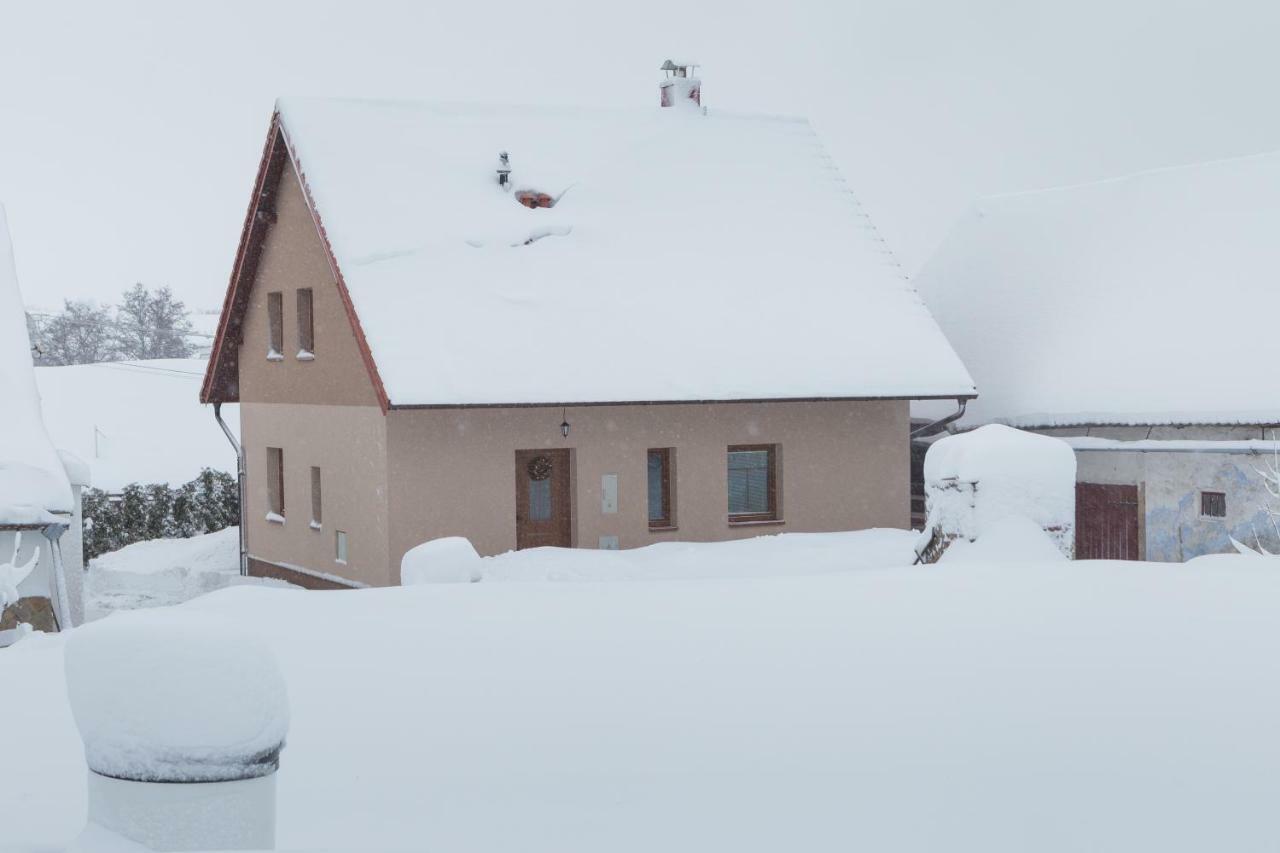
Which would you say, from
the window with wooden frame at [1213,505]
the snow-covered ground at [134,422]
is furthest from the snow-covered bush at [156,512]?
the window with wooden frame at [1213,505]

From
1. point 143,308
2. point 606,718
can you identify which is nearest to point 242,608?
point 606,718

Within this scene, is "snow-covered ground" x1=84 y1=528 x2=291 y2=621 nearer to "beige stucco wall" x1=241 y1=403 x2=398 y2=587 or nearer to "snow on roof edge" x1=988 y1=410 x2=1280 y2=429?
"beige stucco wall" x1=241 y1=403 x2=398 y2=587

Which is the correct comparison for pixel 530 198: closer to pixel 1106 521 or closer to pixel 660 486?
pixel 660 486

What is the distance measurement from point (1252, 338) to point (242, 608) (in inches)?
549

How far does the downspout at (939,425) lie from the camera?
2038 centimetres

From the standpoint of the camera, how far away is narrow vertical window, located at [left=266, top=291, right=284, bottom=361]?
21484 mm

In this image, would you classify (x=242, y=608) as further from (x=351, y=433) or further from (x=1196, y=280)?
(x=1196, y=280)

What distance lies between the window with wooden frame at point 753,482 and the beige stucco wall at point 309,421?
4.82 meters

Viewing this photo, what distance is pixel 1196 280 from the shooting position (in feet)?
66.8

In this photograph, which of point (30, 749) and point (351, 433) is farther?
point (351, 433)

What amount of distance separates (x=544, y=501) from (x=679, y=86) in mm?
8148

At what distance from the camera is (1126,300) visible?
21.0 metres

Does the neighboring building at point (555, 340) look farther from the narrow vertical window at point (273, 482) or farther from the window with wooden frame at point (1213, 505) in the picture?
the window with wooden frame at point (1213, 505)

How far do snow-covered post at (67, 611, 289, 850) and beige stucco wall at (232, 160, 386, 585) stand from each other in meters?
13.3
